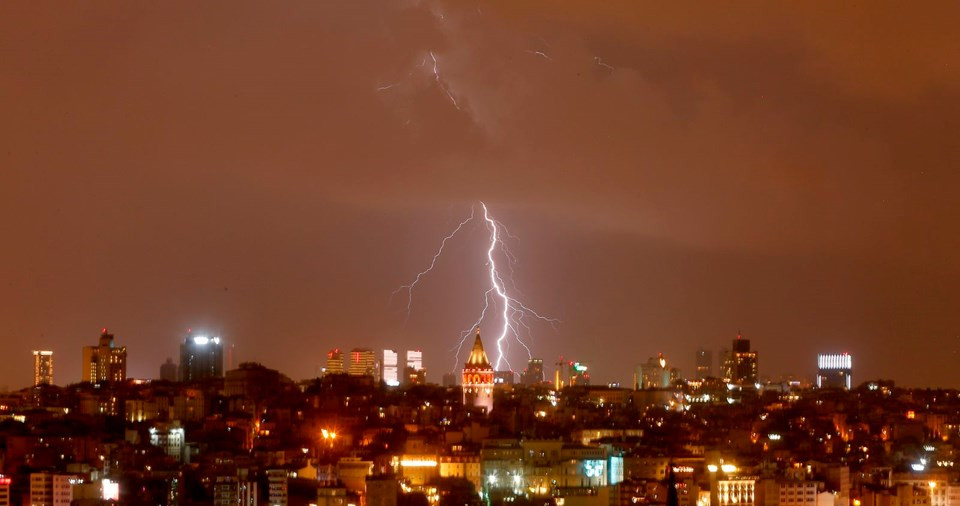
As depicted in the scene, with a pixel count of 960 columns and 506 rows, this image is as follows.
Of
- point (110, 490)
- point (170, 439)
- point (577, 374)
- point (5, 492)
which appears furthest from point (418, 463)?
point (577, 374)

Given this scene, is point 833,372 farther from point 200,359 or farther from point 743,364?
point 200,359

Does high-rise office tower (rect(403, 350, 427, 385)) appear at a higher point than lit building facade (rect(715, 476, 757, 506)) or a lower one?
higher

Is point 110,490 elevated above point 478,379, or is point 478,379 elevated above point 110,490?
point 478,379

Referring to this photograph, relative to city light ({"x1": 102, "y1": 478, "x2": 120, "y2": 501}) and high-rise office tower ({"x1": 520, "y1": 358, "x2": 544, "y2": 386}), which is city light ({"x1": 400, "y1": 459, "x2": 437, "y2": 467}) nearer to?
city light ({"x1": 102, "y1": 478, "x2": 120, "y2": 501})

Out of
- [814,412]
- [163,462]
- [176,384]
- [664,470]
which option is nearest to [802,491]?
[664,470]

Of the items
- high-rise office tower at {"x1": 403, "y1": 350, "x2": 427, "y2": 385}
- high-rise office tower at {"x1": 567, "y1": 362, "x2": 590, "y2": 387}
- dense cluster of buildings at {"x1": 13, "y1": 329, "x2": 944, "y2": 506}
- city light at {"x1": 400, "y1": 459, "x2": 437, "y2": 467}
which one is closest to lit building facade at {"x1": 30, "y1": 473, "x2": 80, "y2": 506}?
dense cluster of buildings at {"x1": 13, "y1": 329, "x2": 944, "y2": 506}

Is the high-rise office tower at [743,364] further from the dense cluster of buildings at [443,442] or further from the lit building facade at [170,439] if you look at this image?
the lit building facade at [170,439]
